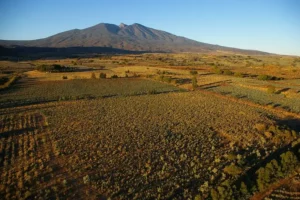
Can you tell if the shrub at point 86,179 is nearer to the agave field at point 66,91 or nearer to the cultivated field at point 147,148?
the cultivated field at point 147,148

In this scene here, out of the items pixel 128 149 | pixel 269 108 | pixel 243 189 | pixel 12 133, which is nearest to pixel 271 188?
pixel 243 189

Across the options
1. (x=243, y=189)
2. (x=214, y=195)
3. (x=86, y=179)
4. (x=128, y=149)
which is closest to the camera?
(x=214, y=195)

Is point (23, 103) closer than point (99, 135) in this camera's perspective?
No

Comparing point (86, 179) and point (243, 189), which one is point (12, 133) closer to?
point (86, 179)

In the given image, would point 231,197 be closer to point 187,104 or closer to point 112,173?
point 112,173

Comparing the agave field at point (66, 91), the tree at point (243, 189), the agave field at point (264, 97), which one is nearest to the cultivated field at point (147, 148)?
the tree at point (243, 189)

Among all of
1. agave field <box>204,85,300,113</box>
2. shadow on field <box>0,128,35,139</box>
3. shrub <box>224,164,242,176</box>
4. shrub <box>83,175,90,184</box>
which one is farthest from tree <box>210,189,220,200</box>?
agave field <box>204,85,300,113</box>

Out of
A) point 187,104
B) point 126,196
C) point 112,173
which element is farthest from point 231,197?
point 187,104

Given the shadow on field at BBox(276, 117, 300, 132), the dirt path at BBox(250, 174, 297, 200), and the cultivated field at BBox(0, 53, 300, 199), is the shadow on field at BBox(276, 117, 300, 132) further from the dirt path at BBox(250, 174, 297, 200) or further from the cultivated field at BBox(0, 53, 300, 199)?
the dirt path at BBox(250, 174, 297, 200)
